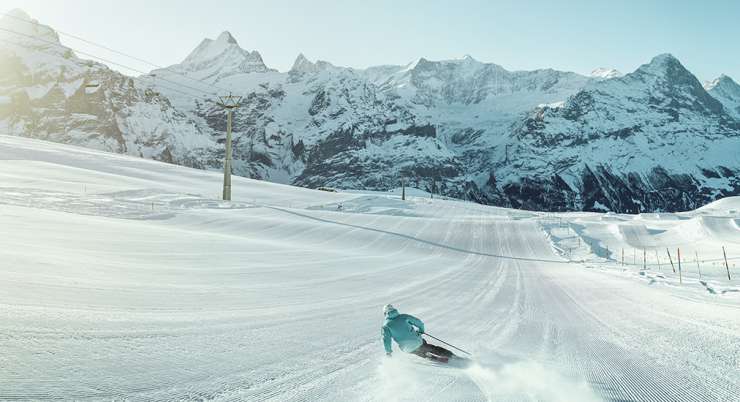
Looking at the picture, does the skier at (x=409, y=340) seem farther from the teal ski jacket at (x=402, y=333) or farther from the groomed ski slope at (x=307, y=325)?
the groomed ski slope at (x=307, y=325)

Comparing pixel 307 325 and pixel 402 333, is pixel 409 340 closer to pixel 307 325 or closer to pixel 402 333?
pixel 402 333

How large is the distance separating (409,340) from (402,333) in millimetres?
135

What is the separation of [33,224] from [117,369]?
11.5 meters

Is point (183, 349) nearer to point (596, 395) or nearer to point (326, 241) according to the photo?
point (596, 395)

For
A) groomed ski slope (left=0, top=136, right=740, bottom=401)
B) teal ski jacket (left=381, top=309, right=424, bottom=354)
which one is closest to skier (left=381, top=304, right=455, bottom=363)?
teal ski jacket (left=381, top=309, right=424, bottom=354)

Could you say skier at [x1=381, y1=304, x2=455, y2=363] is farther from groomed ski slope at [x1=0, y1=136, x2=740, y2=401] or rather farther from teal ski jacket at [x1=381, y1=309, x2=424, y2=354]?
groomed ski slope at [x1=0, y1=136, x2=740, y2=401]

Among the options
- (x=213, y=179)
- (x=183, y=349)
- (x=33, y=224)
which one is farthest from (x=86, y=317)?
(x=213, y=179)

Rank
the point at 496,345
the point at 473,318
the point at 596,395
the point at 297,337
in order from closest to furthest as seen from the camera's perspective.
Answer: the point at 596,395 → the point at 297,337 → the point at 496,345 → the point at 473,318

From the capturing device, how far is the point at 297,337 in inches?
262

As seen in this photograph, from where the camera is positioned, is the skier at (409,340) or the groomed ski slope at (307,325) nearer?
the groomed ski slope at (307,325)

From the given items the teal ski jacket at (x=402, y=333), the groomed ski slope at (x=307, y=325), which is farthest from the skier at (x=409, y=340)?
the groomed ski slope at (x=307, y=325)

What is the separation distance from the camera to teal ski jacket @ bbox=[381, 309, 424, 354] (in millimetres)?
6285

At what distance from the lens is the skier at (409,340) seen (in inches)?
247

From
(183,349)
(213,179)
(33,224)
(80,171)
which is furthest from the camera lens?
(213,179)
